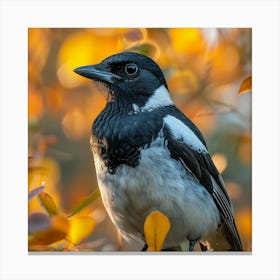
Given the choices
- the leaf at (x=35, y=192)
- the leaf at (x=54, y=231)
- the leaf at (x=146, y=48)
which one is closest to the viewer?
the leaf at (x=54, y=231)

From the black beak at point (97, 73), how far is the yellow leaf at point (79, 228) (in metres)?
0.60

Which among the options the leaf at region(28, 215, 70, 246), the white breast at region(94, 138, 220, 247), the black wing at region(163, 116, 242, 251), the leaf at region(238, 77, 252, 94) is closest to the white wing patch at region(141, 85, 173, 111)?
the black wing at region(163, 116, 242, 251)

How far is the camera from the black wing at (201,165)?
252cm

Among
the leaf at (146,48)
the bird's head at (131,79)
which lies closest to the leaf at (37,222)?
the bird's head at (131,79)

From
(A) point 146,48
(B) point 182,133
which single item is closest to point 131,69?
(A) point 146,48

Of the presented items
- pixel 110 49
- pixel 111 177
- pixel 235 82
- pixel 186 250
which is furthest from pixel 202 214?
pixel 110 49

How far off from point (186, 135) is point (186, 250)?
1.74ft

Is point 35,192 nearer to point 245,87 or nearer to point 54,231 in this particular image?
point 54,231

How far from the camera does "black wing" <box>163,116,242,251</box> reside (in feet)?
8.28

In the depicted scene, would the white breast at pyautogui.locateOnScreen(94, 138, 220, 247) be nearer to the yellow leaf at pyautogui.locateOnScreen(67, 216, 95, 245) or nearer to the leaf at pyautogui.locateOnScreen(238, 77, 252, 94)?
the yellow leaf at pyautogui.locateOnScreen(67, 216, 95, 245)

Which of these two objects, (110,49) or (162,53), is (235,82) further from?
(110,49)

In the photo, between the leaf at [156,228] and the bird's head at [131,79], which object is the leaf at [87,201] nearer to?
the leaf at [156,228]

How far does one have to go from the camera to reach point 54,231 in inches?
95.4

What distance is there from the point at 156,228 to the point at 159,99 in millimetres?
569
